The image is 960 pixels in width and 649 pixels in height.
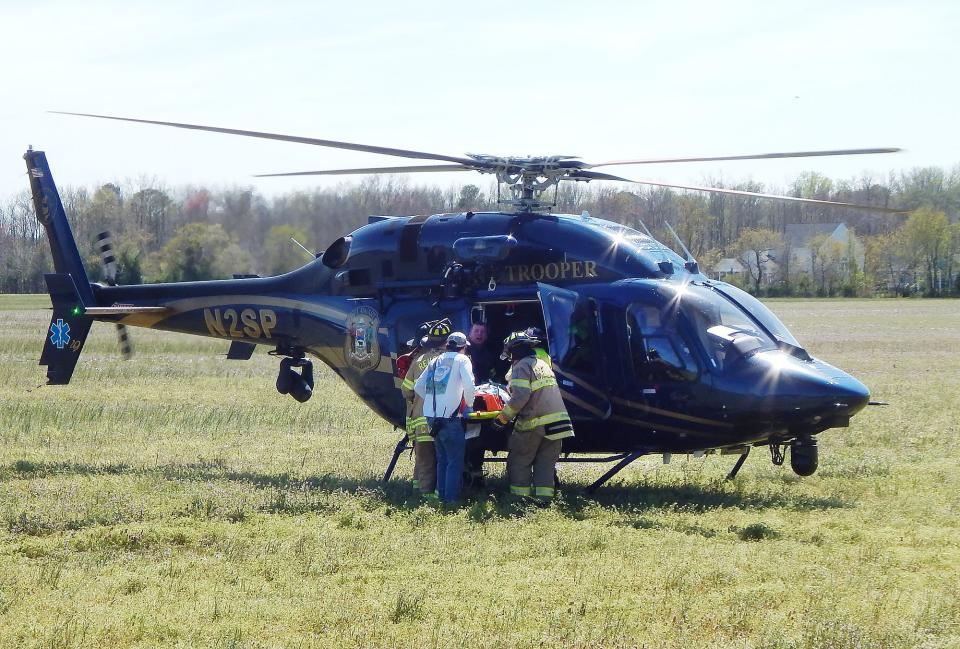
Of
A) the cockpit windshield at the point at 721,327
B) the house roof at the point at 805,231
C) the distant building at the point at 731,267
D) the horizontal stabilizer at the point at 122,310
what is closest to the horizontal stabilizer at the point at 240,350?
the horizontal stabilizer at the point at 122,310

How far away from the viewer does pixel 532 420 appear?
1042cm

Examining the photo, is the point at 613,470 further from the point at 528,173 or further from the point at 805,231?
the point at 805,231

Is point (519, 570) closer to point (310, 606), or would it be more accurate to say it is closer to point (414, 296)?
point (310, 606)

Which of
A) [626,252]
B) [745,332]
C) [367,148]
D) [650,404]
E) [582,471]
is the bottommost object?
[582,471]

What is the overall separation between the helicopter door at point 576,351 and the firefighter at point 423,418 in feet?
3.58

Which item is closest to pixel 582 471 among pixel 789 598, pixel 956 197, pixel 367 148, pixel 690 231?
pixel 367 148

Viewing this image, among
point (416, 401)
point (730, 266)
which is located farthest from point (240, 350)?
point (730, 266)

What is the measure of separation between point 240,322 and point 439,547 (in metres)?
5.91

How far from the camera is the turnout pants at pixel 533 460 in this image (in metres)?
10.5

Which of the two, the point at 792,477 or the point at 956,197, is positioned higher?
the point at 956,197

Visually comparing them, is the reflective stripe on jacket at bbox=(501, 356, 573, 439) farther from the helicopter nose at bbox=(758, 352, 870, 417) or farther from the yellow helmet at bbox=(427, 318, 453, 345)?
the helicopter nose at bbox=(758, 352, 870, 417)

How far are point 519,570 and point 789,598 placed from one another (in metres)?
1.88

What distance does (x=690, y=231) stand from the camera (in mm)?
46938

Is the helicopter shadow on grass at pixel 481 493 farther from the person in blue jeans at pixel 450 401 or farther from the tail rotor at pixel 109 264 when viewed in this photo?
the tail rotor at pixel 109 264
